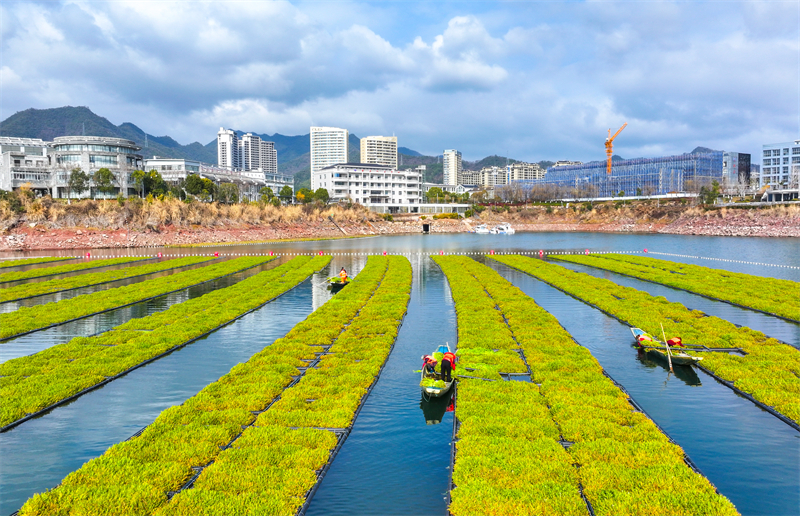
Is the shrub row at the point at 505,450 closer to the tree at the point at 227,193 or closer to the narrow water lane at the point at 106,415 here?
the narrow water lane at the point at 106,415

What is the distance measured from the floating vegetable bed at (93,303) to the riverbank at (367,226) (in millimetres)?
54308

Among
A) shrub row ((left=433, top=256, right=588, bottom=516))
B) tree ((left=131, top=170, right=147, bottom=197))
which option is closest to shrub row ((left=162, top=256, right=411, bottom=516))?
shrub row ((left=433, top=256, right=588, bottom=516))

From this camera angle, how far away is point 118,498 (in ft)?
36.7

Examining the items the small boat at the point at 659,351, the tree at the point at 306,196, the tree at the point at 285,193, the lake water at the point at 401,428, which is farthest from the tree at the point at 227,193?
the small boat at the point at 659,351

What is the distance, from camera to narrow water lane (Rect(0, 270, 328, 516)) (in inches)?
518

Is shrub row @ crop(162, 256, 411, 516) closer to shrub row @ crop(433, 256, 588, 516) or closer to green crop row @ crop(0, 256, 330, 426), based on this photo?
shrub row @ crop(433, 256, 588, 516)

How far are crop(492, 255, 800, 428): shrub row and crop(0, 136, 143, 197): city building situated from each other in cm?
13803

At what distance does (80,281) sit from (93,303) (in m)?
13.2

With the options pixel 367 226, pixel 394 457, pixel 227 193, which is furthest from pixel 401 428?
pixel 367 226

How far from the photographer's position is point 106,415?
16.6 metres

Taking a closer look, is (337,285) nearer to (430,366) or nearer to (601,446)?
(430,366)

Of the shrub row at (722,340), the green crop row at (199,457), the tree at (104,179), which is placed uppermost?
the tree at (104,179)

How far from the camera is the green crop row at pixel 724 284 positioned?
1287 inches

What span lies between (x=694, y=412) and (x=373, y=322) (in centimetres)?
1571
